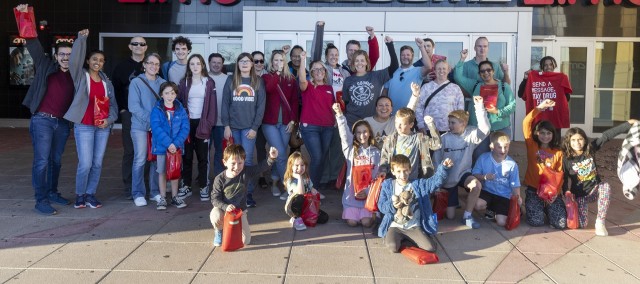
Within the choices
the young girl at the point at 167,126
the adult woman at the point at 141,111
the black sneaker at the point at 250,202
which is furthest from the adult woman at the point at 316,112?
the adult woman at the point at 141,111

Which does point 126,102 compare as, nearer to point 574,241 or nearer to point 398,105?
point 398,105

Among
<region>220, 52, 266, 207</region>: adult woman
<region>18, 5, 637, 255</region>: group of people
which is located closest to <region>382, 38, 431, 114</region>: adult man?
<region>18, 5, 637, 255</region>: group of people

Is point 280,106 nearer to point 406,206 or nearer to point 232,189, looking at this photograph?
point 232,189

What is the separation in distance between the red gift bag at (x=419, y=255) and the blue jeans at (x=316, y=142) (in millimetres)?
2357

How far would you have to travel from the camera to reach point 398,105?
687cm

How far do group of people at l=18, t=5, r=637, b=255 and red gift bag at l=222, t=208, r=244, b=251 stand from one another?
6.1 inches

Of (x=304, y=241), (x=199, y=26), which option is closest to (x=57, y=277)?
(x=304, y=241)

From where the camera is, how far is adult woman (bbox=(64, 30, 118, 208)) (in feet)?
19.7

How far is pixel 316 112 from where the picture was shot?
6773 mm

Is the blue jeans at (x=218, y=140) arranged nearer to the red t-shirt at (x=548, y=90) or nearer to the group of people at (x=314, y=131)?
the group of people at (x=314, y=131)

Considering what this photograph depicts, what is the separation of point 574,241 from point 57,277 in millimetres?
4432

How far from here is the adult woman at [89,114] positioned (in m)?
6.01

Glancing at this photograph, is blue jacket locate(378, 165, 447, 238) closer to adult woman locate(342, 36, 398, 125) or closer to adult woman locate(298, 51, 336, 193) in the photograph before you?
adult woman locate(342, 36, 398, 125)

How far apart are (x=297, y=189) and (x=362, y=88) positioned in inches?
66.5
